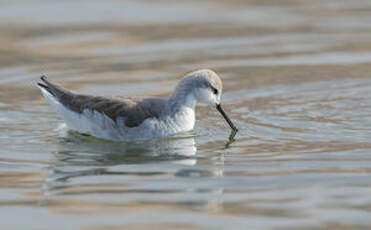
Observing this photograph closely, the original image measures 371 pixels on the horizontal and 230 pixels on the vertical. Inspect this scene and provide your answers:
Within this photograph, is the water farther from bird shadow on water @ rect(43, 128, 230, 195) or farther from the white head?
the white head

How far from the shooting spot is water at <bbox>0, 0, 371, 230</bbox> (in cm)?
888

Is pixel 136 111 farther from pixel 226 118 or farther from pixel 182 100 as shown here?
pixel 226 118

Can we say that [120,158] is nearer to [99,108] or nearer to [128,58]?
[99,108]

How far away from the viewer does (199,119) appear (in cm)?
1323

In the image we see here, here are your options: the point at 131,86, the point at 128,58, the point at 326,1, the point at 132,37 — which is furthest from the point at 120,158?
the point at 326,1

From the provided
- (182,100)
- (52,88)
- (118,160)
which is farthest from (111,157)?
(52,88)

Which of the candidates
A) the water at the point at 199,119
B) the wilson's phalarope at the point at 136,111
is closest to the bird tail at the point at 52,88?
the wilson's phalarope at the point at 136,111

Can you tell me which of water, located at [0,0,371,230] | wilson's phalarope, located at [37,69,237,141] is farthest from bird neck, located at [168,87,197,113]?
water, located at [0,0,371,230]

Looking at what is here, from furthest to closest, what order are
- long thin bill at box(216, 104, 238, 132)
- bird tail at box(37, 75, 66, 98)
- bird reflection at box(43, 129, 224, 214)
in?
bird tail at box(37, 75, 66, 98)
long thin bill at box(216, 104, 238, 132)
bird reflection at box(43, 129, 224, 214)

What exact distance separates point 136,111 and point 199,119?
1.50 metres

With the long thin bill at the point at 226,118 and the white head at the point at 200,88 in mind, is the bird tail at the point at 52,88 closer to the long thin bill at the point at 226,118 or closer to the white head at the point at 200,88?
the white head at the point at 200,88

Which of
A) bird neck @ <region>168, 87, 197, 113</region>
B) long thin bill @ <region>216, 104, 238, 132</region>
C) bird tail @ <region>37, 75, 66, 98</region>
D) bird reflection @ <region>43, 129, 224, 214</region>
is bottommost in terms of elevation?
bird reflection @ <region>43, 129, 224, 214</region>

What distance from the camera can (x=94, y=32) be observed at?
716 inches

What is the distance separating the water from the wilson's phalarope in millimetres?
159
